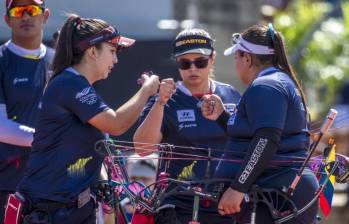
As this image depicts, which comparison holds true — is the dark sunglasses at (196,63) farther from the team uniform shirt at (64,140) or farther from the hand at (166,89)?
the team uniform shirt at (64,140)

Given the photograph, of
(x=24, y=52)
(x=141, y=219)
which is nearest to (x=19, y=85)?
(x=24, y=52)

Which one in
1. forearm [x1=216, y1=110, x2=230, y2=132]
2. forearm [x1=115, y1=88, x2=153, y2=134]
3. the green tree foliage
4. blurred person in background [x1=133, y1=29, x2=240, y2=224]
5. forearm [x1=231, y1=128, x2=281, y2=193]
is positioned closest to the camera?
forearm [x1=231, y1=128, x2=281, y2=193]

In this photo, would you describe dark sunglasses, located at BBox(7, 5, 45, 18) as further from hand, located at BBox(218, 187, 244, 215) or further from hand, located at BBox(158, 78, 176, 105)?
hand, located at BBox(218, 187, 244, 215)

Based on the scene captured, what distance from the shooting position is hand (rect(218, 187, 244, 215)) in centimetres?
600

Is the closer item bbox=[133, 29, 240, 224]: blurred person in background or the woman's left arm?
the woman's left arm

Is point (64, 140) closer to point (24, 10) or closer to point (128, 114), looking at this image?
point (128, 114)

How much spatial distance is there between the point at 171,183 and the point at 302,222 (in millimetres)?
839

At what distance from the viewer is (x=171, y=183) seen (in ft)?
21.1

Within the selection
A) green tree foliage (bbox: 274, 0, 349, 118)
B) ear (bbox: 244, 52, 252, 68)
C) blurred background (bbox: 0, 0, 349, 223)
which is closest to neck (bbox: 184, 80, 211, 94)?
ear (bbox: 244, 52, 252, 68)

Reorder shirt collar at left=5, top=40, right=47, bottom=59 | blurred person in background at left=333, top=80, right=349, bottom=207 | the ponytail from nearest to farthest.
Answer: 1. the ponytail
2. shirt collar at left=5, top=40, right=47, bottom=59
3. blurred person in background at left=333, top=80, right=349, bottom=207

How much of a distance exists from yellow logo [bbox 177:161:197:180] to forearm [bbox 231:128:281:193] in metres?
0.89

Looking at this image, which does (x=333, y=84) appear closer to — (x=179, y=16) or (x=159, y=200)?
(x=179, y=16)

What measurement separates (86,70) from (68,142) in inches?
18.3

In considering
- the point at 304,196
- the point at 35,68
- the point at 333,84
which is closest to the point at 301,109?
the point at 304,196
